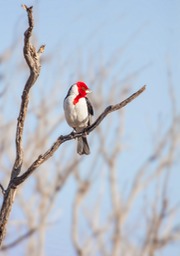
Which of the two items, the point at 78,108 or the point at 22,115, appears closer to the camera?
the point at 22,115

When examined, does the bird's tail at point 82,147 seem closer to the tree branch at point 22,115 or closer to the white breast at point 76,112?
the white breast at point 76,112

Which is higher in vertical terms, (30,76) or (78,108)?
(78,108)

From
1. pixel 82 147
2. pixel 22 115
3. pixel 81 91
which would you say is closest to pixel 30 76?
pixel 22 115

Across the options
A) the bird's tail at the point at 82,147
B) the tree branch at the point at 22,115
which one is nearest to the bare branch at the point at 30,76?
the tree branch at the point at 22,115

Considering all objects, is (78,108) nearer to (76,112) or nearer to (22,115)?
(76,112)

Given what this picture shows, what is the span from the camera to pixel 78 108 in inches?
134

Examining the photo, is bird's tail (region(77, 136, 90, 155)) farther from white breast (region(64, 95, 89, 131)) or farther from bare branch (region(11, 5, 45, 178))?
bare branch (region(11, 5, 45, 178))

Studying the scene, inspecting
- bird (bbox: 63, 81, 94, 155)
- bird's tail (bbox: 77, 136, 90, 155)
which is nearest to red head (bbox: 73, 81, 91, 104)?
bird (bbox: 63, 81, 94, 155)

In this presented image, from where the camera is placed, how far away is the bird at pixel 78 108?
132 inches

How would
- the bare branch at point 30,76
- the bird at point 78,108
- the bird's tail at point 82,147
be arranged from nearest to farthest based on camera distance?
1. the bare branch at point 30,76
2. the bird at point 78,108
3. the bird's tail at point 82,147

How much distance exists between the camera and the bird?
132 inches

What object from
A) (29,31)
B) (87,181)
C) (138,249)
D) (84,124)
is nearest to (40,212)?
(87,181)

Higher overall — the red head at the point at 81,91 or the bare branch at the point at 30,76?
the red head at the point at 81,91

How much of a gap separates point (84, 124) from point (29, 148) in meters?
4.56
